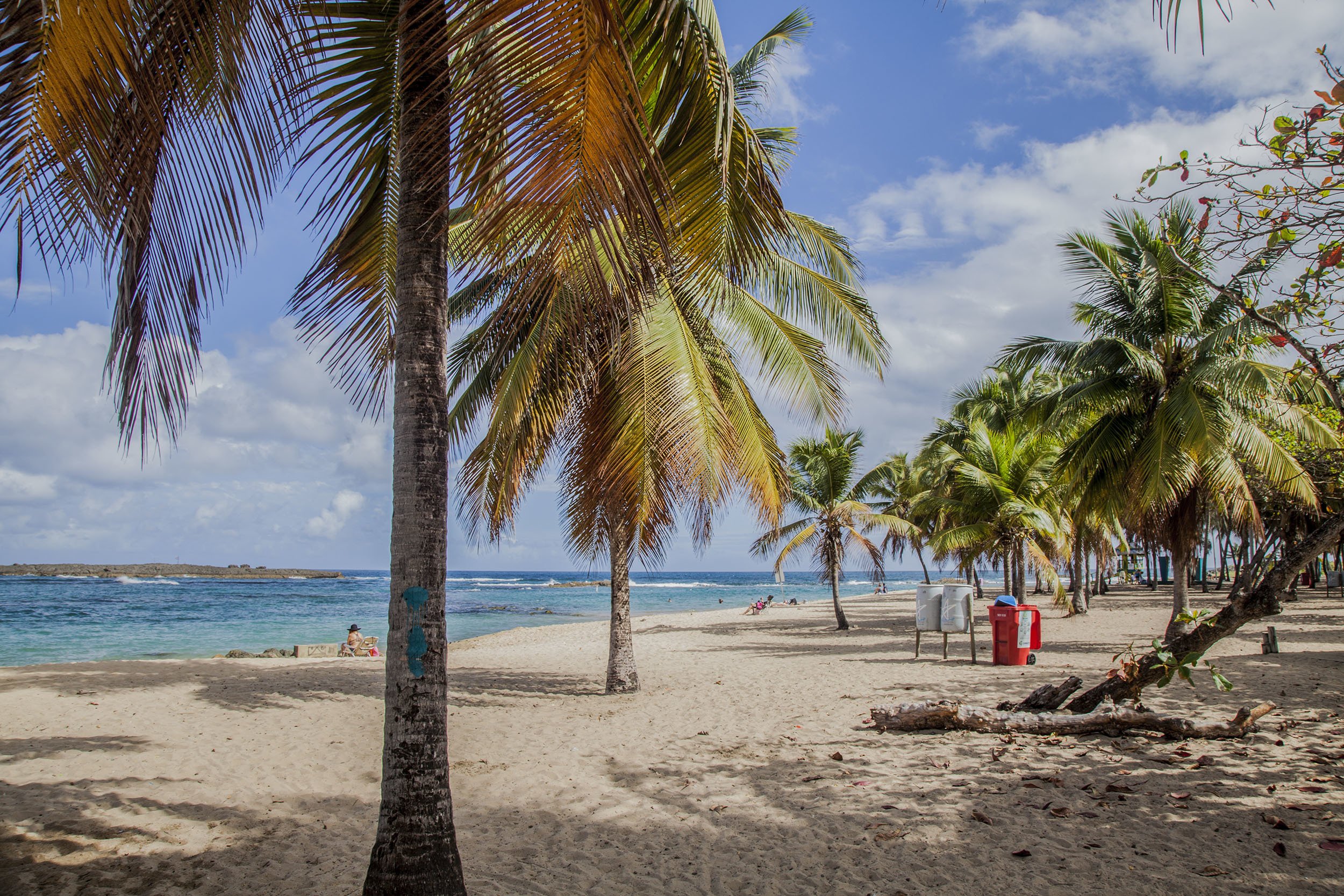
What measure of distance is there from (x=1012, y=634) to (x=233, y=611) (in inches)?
1747

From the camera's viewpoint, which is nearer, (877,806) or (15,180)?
(15,180)

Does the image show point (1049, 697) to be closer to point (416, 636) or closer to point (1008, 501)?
point (416, 636)

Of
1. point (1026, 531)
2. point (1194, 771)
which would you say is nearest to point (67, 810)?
point (1194, 771)

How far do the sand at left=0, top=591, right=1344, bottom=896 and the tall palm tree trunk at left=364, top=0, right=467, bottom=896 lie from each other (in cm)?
98

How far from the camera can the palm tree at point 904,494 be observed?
26.6 m

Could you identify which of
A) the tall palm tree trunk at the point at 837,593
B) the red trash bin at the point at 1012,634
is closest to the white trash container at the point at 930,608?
the red trash bin at the point at 1012,634

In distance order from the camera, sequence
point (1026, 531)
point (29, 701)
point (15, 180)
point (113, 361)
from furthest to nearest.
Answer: point (1026, 531)
point (29, 701)
point (113, 361)
point (15, 180)

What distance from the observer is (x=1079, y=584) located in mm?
24203

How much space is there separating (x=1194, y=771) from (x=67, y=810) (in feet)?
26.9

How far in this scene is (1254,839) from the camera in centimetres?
430

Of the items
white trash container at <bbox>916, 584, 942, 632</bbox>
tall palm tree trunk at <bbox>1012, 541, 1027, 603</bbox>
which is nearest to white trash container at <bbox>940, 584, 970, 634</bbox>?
white trash container at <bbox>916, 584, 942, 632</bbox>

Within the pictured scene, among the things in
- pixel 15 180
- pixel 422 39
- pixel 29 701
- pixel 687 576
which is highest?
pixel 422 39

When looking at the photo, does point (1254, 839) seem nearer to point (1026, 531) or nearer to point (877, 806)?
point (877, 806)

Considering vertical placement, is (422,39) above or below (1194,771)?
above
